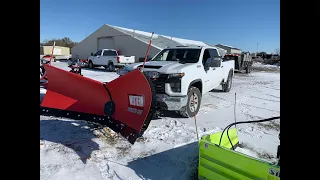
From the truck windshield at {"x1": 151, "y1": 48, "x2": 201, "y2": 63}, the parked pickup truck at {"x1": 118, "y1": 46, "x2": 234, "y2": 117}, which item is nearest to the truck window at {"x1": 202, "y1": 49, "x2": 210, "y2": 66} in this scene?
the parked pickup truck at {"x1": 118, "y1": 46, "x2": 234, "y2": 117}

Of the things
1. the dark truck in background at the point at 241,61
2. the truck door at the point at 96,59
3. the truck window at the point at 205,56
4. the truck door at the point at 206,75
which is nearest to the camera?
the truck door at the point at 206,75


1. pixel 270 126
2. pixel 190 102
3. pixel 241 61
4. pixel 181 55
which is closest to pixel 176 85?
pixel 190 102

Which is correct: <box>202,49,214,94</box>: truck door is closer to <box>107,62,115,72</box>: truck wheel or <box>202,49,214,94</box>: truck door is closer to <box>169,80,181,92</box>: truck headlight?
<box>169,80,181,92</box>: truck headlight

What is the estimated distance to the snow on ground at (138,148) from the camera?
3.46m

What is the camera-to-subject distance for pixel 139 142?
4559 mm

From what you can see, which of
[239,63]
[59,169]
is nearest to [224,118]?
[59,169]

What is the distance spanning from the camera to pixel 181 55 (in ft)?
23.7

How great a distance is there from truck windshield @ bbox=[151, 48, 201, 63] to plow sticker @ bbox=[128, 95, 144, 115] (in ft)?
10.8

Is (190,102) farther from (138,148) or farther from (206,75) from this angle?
(138,148)

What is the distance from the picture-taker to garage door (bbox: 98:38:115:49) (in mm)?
27759

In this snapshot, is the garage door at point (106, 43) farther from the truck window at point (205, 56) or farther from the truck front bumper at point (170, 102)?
the truck front bumper at point (170, 102)

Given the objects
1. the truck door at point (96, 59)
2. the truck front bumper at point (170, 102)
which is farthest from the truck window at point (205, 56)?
the truck door at point (96, 59)

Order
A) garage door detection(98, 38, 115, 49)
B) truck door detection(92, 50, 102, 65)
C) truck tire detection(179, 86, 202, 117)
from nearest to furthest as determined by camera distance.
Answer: truck tire detection(179, 86, 202, 117) → truck door detection(92, 50, 102, 65) → garage door detection(98, 38, 115, 49)
